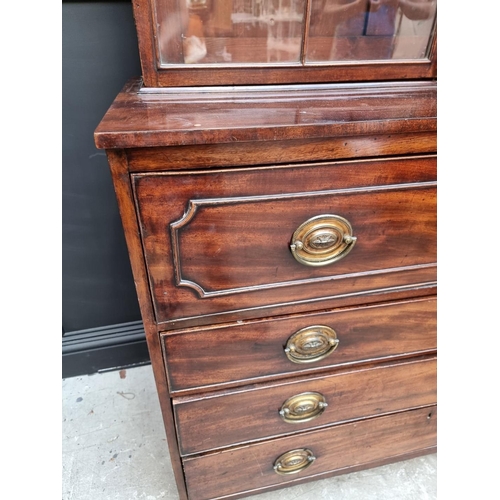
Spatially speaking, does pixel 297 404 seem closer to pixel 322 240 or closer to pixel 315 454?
pixel 315 454

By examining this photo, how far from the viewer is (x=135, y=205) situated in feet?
1.65

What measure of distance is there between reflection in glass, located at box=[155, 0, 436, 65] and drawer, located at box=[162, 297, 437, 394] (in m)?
0.42

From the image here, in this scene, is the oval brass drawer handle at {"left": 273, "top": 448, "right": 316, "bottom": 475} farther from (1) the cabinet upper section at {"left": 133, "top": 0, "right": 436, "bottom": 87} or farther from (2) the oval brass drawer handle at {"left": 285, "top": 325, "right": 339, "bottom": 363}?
(1) the cabinet upper section at {"left": 133, "top": 0, "right": 436, "bottom": 87}

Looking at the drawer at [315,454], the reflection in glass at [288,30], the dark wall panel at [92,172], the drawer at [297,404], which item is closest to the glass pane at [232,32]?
the reflection in glass at [288,30]

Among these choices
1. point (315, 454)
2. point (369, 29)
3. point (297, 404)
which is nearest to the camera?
point (369, 29)

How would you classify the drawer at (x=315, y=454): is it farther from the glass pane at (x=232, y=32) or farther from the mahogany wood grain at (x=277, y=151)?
the glass pane at (x=232, y=32)

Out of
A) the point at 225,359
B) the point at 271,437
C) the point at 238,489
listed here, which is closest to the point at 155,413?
the point at 238,489

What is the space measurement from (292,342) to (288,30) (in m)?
0.51

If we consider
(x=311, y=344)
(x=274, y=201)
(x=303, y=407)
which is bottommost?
(x=303, y=407)

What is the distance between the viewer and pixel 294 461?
0.89 meters

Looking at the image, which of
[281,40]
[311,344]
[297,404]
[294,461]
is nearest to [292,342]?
[311,344]

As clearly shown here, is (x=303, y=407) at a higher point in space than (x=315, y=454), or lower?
higher
